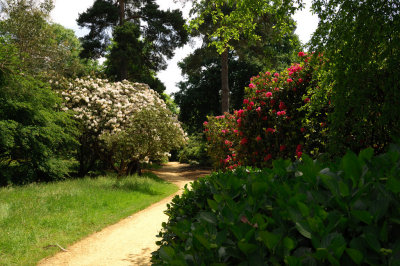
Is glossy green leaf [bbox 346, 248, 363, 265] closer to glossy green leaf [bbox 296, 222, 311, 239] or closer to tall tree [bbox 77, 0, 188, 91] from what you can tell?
glossy green leaf [bbox 296, 222, 311, 239]

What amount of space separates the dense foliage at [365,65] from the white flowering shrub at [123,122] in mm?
9998

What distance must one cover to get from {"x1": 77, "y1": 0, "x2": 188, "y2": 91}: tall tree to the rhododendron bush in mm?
13499

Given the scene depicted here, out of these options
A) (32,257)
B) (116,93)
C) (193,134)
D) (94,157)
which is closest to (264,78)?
(32,257)

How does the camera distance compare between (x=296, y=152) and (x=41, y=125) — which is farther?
(x=41, y=125)

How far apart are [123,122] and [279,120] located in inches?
400

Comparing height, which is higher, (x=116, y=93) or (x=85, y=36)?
(x=85, y=36)

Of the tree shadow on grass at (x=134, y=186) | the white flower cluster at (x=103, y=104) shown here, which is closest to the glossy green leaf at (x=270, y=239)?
the tree shadow on grass at (x=134, y=186)

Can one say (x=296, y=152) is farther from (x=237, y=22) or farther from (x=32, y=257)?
(x=32, y=257)

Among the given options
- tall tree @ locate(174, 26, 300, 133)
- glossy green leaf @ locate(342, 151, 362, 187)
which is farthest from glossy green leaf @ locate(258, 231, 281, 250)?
tall tree @ locate(174, 26, 300, 133)

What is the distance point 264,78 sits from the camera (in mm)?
7852

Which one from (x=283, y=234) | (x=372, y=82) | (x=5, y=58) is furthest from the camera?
(x=5, y=58)

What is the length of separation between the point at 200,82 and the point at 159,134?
15.8 metres

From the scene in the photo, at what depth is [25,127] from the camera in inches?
458

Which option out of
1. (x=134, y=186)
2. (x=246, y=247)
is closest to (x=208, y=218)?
(x=246, y=247)
